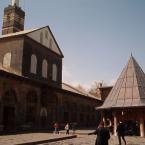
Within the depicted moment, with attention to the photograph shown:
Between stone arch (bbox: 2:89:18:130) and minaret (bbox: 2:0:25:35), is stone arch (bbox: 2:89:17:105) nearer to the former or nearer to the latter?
stone arch (bbox: 2:89:18:130)

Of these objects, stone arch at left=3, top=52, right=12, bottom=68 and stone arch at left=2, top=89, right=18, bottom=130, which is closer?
stone arch at left=2, top=89, right=18, bottom=130

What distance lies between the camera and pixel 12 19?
33.2 m

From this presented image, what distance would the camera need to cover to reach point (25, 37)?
2825 centimetres

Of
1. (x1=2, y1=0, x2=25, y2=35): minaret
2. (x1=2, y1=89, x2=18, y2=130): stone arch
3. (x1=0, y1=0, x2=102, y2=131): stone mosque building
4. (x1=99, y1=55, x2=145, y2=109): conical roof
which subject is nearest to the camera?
(x1=99, y1=55, x2=145, y2=109): conical roof

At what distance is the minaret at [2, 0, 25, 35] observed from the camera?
33.2 meters

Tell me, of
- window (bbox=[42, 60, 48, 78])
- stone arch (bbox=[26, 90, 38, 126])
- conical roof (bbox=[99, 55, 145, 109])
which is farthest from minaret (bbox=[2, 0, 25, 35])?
conical roof (bbox=[99, 55, 145, 109])

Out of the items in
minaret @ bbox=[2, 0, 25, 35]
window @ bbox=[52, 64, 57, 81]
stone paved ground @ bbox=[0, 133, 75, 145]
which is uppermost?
minaret @ bbox=[2, 0, 25, 35]

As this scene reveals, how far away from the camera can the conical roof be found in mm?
20578

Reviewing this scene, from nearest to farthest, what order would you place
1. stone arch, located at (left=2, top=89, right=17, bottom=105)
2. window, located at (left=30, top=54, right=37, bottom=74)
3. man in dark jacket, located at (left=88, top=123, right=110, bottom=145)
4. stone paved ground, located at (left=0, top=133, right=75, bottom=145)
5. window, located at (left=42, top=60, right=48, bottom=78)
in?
man in dark jacket, located at (left=88, top=123, right=110, bottom=145), stone paved ground, located at (left=0, top=133, right=75, bottom=145), stone arch, located at (left=2, top=89, right=17, bottom=105), window, located at (left=30, top=54, right=37, bottom=74), window, located at (left=42, top=60, right=48, bottom=78)

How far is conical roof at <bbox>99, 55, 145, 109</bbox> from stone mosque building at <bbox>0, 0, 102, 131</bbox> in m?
8.03

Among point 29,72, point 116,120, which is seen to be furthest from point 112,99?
point 29,72

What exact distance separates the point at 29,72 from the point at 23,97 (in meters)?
4.54

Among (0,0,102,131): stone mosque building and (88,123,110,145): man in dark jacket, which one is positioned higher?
(0,0,102,131): stone mosque building

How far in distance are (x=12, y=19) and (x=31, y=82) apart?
36.9ft
